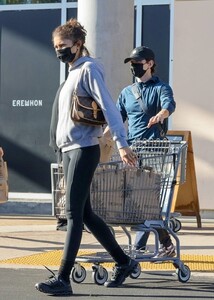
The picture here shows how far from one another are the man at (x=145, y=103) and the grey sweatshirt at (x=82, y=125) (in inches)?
48.2

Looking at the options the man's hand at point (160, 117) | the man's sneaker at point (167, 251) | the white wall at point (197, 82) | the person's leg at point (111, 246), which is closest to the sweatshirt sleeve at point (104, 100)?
the person's leg at point (111, 246)

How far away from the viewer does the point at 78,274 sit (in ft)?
25.5

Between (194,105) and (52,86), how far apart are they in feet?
7.41

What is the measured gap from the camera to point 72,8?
14.7 m

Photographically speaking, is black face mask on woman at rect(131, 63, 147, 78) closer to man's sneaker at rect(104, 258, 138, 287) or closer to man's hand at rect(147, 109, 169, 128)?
man's hand at rect(147, 109, 169, 128)

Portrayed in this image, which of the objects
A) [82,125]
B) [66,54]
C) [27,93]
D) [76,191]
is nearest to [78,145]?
[82,125]

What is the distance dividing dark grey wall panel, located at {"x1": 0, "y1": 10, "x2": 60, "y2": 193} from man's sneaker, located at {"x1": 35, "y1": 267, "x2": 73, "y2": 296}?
749 cm

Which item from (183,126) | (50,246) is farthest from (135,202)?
(183,126)

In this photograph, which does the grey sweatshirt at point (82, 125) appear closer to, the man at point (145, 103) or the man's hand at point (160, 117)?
the man's hand at point (160, 117)

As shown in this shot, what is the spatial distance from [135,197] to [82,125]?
0.90 m

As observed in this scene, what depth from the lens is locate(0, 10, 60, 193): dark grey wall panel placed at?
14695mm

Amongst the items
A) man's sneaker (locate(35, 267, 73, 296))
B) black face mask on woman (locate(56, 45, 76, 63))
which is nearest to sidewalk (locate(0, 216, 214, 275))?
man's sneaker (locate(35, 267, 73, 296))

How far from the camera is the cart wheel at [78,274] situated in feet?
25.5

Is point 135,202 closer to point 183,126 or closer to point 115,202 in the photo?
point 115,202
